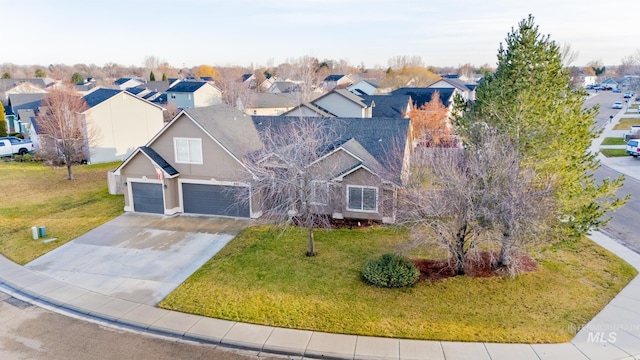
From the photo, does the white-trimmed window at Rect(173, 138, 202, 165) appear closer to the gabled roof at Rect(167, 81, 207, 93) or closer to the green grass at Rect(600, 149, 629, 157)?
the green grass at Rect(600, 149, 629, 157)

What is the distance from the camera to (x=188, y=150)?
74.9 feet

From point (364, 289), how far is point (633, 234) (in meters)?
13.6

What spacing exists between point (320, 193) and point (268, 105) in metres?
39.3

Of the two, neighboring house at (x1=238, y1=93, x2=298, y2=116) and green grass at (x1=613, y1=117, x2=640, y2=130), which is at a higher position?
neighboring house at (x1=238, y1=93, x2=298, y2=116)

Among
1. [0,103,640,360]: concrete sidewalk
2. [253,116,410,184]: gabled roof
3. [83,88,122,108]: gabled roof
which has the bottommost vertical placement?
[0,103,640,360]: concrete sidewalk

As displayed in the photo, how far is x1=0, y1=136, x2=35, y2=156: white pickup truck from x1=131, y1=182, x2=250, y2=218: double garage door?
26672 millimetres

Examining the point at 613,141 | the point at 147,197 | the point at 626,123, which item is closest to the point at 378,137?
the point at 147,197

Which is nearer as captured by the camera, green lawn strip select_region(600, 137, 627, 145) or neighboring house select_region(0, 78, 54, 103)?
green lawn strip select_region(600, 137, 627, 145)

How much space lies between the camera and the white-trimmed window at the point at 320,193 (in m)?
19.1

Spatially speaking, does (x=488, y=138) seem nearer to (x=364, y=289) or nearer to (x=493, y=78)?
(x=493, y=78)

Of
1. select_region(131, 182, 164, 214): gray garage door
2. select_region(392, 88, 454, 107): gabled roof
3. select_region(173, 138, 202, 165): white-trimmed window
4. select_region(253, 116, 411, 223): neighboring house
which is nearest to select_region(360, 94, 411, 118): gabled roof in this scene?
select_region(392, 88, 454, 107): gabled roof

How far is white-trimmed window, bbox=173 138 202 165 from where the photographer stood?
74.3ft

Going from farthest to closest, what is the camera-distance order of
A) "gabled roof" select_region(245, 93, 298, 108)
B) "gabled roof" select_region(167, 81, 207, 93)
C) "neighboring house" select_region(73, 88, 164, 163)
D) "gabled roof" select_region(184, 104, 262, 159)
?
"gabled roof" select_region(167, 81, 207, 93) → "gabled roof" select_region(245, 93, 298, 108) → "neighboring house" select_region(73, 88, 164, 163) → "gabled roof" select_region(184, 104, 262, 159)

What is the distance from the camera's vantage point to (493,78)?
1554 centimetres
